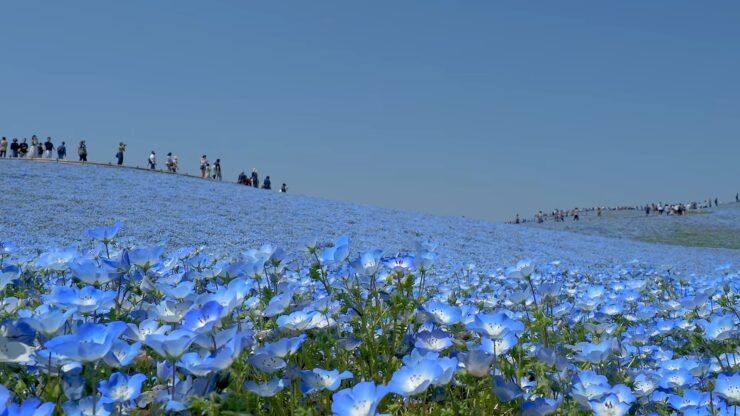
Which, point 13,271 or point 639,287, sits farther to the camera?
point 639,287

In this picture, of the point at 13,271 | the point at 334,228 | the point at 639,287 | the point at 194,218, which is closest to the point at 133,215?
the point at 194,218

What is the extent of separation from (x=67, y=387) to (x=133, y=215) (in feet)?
41.7

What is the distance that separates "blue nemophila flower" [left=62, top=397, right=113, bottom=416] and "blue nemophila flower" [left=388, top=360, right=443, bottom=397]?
0.66 m

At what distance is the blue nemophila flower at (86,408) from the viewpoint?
1.49 metres

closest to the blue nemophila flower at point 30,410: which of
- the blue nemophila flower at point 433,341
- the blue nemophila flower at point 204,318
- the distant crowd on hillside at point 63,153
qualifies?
the blue nemophila flower at point 204,318

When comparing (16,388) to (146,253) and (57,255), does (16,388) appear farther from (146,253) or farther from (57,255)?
(57,255)

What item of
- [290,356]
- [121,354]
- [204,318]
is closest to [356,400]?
[204,318]

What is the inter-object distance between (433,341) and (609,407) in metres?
0.53

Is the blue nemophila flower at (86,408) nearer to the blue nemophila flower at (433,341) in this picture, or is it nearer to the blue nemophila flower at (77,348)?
the blue nemophila flower at (77,348)

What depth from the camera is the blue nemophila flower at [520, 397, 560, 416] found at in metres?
1.71

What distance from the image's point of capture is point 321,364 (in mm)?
2334

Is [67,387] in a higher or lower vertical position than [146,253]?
lower

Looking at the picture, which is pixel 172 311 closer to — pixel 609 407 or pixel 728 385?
pixel 609 407

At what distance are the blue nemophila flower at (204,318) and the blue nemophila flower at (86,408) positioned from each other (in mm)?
246
